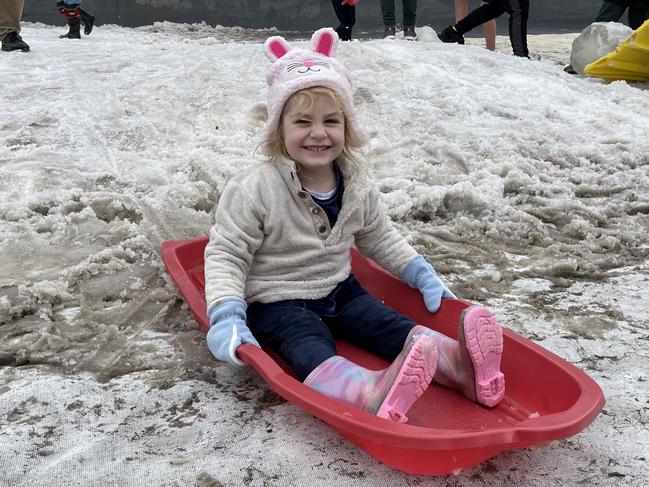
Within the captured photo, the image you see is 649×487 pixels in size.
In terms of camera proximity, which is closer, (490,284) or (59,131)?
(490,284)

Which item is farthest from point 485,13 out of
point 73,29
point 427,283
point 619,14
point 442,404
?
point 442,404

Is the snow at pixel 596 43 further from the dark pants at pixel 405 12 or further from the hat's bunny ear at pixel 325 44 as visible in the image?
the hat's bunny ear at pixel 325 44

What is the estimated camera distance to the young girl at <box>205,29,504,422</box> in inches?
73.0

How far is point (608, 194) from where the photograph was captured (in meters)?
3.43

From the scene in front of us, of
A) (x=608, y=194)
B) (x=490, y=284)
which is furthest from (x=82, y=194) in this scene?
(x=608, y=194)

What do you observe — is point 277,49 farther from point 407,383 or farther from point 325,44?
point 407,383

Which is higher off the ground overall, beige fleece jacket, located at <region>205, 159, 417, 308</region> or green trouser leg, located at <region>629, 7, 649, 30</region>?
beige fleece jacket, located at <region>205, 159, 417, 308</region>

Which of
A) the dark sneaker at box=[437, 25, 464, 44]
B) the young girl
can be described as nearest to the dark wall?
the dark sneaker at box=[437, 25, 464, 44]

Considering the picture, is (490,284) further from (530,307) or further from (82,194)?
(82,194)

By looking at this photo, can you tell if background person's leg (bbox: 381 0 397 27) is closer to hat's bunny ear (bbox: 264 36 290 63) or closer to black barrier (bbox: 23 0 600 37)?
black barrier (bbox: 23 0 600 37)

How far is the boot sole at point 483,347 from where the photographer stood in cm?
168

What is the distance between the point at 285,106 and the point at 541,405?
104 centimetres

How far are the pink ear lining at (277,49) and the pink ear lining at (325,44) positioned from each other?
0.10 meters

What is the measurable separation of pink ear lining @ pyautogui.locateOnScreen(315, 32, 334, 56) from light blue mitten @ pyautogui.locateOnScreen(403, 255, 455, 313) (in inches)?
26.8
